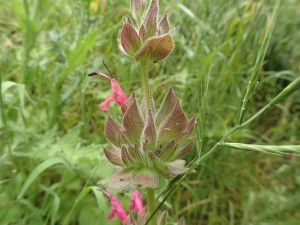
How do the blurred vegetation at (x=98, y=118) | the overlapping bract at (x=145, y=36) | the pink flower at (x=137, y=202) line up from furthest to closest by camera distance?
1. the blurred vegetation at (x=98, y=118)
2. the pink flower at (x=137, y=202)
3. the overlapping bract at (x=145, y=36)

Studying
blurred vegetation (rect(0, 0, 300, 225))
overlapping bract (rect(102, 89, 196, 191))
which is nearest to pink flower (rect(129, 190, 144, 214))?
blurred vegetation (rect(0, 0, 300, 225))

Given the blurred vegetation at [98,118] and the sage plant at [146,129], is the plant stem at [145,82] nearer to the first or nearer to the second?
the sage plant at [146,129]

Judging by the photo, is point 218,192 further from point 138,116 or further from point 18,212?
point 138,116


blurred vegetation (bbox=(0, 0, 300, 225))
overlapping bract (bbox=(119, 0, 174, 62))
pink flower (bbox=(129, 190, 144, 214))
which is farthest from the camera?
blurred vegetation (bbox=(0, 0, 300, 225))

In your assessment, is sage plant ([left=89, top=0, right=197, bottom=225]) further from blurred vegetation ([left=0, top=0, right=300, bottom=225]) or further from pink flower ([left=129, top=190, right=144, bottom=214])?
blurred vegetation ([left=0, top=0, right=300, bottom=225])

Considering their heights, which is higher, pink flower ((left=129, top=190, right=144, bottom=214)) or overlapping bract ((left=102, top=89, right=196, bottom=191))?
overlapping bract ((left=102, top=89, right=196, bottom=191))

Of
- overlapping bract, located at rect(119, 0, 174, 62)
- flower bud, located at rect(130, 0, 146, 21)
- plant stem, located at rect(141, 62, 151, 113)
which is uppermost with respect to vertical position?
flower bud, located at rect(130, 0, 146, 21)

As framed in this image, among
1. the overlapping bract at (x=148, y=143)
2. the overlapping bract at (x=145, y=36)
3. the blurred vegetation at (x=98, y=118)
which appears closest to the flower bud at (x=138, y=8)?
the overlapping bract at (x=145, y=36)

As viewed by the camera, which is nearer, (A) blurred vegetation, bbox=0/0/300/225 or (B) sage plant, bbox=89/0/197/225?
(B) sage plant, bbox=89/0/197/225
